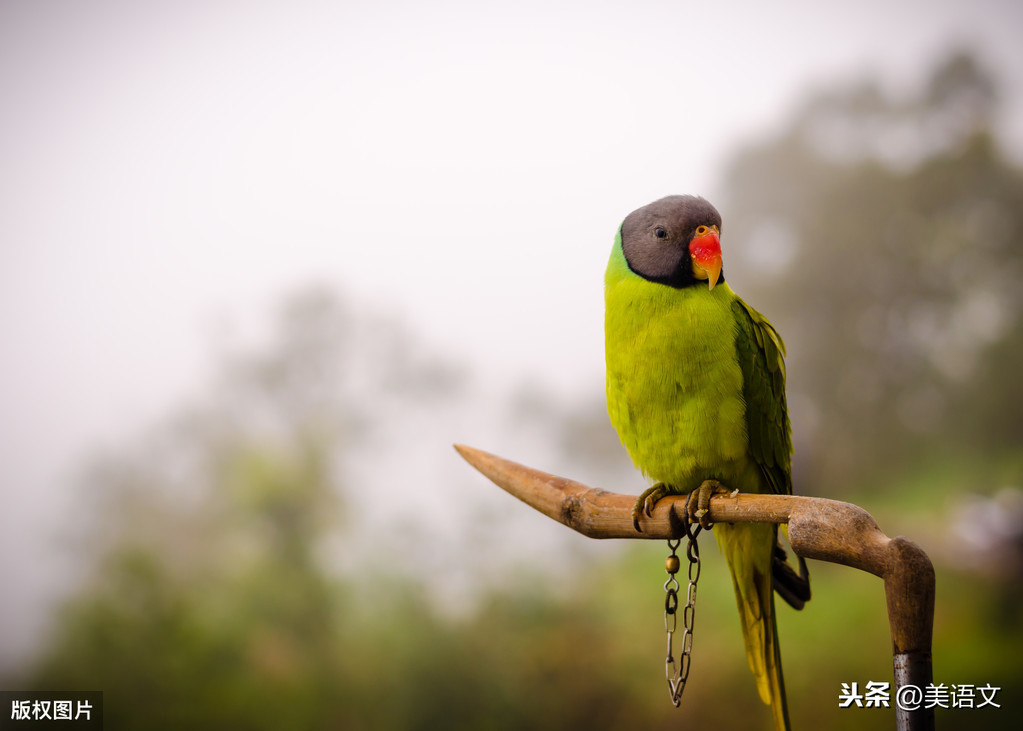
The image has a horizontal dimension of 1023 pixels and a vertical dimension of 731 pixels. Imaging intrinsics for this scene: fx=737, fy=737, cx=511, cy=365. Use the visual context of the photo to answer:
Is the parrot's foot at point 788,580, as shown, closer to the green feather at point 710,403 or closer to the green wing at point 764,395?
the green feather at point 710,403

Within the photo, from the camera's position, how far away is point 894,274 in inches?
135

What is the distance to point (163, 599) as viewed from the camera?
332 cm

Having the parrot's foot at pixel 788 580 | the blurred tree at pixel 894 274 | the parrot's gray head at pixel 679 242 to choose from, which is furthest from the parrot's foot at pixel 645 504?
the blurred tree at pixel 894 274

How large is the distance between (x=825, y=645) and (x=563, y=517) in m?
2.14

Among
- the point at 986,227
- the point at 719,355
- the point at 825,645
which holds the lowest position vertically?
the point at 825,645

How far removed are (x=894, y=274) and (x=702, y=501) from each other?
249 centimetres

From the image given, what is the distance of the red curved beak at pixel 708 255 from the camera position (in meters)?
1.43

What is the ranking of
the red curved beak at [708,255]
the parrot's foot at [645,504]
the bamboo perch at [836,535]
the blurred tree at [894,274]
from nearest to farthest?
1. the bamboo perch at [836,535]
2. the red curved beak at [708,255]
3. the parrot's foot at [645,504]
4. the blurred tree at [894,274]

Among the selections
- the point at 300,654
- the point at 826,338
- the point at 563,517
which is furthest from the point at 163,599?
the point at 826,338

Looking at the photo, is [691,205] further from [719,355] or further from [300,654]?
[300,654]

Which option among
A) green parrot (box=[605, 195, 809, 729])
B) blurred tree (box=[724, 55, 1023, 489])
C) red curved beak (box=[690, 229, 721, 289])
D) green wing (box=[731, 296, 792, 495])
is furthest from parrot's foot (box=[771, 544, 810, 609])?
blurred tree (box=[724, 55, 1023, 489])

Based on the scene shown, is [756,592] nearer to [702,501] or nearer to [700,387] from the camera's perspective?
[702,501]

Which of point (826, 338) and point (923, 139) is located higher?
point (923, 139)

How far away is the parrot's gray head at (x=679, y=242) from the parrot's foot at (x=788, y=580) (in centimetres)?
63
